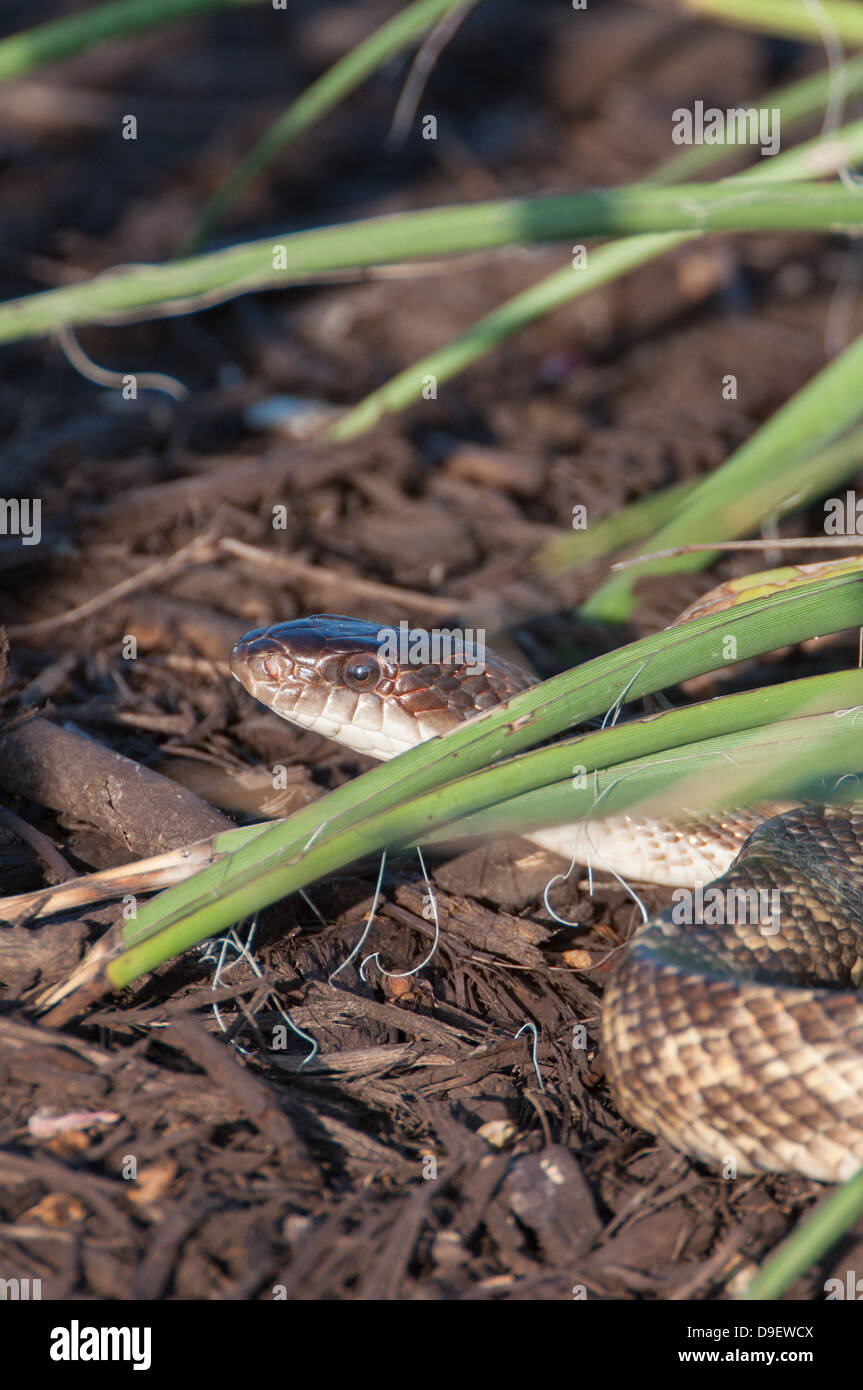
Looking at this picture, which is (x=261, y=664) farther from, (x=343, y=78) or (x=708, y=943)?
(x=343, y=78)

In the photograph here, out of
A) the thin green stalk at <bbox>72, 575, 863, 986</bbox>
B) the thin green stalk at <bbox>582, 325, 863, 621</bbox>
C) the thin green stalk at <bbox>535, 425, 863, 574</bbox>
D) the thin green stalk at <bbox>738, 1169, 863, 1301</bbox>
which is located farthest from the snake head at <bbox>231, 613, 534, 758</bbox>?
the thin green stalk at <bbox>738, 1169, 863, 1301</bbox>

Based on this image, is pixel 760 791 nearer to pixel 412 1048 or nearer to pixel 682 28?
pixel 412 1048

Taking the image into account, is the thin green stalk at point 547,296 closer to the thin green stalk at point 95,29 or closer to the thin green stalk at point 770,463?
the thin green stalk at point 770,463

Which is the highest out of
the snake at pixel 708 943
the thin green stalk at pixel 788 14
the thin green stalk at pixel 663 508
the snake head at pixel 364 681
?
the thin green stalk at pixel 788 14

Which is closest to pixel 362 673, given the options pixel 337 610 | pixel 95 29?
pixel 337 610

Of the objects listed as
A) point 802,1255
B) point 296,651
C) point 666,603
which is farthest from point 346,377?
point 802,1255

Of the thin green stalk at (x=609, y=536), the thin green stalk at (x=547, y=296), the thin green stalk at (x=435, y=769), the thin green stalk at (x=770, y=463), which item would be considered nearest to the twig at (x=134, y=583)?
the thin green stalk at (x=547, y=296)
